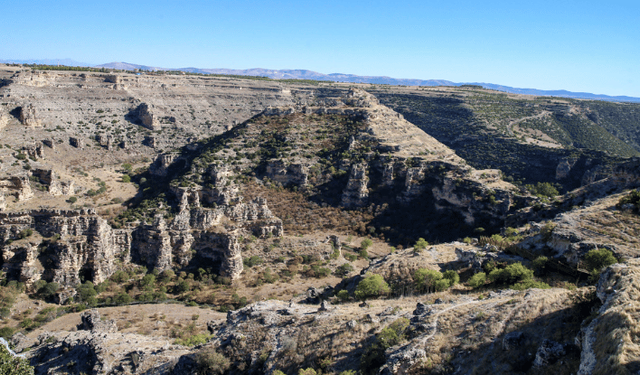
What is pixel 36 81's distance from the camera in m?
80.5

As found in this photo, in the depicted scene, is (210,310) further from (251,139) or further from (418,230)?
(251,139)

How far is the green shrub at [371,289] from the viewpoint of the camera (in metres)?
27.2

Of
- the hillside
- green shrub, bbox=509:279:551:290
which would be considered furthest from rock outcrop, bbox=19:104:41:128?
green shrub, bbox=509:279:551:290

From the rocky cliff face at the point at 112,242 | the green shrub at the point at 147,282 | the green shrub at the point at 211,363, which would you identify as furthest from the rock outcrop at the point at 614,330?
the green shrub at the point at 147,282

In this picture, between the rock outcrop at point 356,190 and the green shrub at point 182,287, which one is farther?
the rock outcrop at point 356,190

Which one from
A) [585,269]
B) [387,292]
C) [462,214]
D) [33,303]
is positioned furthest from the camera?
[462,214]

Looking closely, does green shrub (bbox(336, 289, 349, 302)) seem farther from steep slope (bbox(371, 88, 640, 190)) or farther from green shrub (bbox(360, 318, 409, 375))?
steep slope (bbox(371, 88, 640, 190))

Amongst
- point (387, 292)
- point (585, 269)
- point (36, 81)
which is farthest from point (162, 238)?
point (36, 81)

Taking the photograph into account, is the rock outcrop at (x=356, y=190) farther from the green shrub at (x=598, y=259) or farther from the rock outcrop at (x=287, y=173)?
the green shrub at (x=598, y=259)

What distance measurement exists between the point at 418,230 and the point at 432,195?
6.41 meters

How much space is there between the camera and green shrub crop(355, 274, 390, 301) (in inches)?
1073

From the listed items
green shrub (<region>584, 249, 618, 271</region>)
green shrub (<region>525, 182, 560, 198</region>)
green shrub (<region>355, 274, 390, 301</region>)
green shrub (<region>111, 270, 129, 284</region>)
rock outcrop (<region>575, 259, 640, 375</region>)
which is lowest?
green shrub (<region>111, 270, 129, 284</region>)

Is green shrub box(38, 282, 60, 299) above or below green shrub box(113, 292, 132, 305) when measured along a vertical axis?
above

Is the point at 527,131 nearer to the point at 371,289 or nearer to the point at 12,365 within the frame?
the point at 371,289
